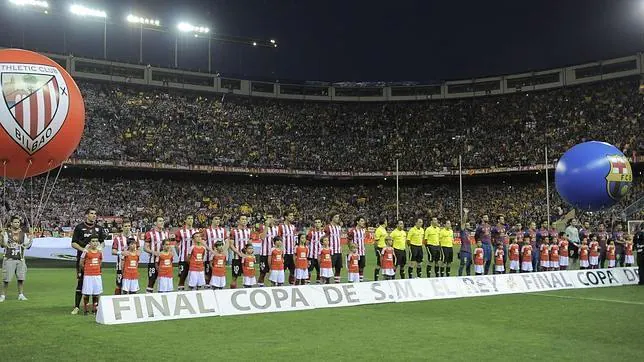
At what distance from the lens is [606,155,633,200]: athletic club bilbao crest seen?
1461 cm

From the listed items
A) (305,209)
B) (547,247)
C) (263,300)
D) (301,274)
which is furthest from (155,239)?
(305,209)

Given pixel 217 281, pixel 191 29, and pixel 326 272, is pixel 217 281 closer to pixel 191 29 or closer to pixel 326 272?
pixel 326 272

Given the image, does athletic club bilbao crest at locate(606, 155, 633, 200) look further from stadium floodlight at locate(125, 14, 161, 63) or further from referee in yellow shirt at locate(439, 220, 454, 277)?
stadium floodlight at locate(125, 14, 161, 63)

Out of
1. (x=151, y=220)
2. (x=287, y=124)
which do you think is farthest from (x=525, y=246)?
(x=287, y=124)

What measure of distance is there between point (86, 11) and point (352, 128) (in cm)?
2332

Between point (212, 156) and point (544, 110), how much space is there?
26.4 m

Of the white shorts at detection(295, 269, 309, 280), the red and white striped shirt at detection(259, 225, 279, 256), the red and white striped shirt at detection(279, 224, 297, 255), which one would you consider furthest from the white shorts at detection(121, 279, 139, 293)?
the red and white striped shirt at detection(279, 224, 297, 255)

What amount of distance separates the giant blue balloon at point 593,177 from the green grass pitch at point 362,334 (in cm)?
242

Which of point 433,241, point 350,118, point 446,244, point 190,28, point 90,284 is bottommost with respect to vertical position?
point 90,284

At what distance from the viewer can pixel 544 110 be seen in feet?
167

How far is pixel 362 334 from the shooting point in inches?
382

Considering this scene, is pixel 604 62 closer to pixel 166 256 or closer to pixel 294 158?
pixel 294 158

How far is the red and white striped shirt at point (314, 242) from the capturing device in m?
16.8

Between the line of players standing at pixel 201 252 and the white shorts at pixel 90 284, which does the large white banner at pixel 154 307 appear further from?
the line of players standing at pixel 201 252
